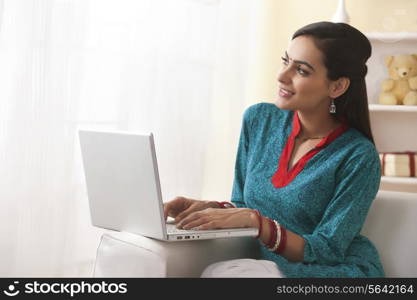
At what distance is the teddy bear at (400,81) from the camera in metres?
3.09

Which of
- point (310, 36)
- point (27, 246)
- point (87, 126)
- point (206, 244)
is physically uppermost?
point (310, 36)

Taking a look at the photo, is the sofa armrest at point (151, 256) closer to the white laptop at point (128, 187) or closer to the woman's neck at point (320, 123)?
the white laptop at point (128, 187)

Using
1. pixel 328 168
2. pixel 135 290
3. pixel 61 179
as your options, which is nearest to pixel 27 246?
pixel 61 179

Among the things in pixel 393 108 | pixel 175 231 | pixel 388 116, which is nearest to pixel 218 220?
pixel 175 231

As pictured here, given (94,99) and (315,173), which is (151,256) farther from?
(94,99)

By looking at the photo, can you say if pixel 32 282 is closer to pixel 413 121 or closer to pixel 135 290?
pixel 135 290

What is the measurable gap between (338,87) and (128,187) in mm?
648

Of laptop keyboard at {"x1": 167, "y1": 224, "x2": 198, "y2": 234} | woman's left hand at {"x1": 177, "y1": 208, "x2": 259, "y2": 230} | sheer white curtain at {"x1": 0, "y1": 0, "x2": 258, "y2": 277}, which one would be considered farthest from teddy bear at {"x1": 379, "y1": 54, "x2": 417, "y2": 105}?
laptop keyboard at {"x1": 167, "y1": 224, "x2": 198, "y2": 234}

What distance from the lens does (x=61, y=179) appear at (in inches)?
95.1

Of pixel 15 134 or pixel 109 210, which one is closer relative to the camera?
pixel 109 210

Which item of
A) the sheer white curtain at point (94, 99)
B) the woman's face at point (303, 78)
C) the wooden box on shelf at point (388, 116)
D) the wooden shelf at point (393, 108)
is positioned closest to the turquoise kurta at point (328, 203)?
the woman's face at point (303, 78)

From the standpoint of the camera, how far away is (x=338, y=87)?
195 cm

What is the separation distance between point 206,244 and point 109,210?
25 centimetres

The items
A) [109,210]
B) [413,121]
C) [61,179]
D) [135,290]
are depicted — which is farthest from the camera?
[413,121]
